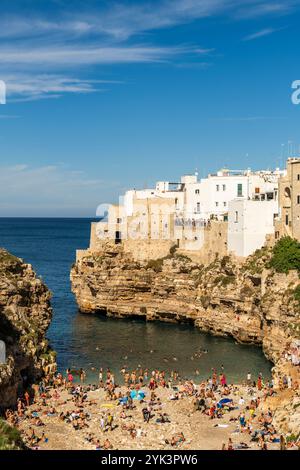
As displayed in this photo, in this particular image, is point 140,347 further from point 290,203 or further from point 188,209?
point 188,209

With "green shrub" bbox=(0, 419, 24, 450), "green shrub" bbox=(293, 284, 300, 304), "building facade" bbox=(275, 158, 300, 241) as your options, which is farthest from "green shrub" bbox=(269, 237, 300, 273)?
"green shrub" bbox=(0, 419, 24, 450)

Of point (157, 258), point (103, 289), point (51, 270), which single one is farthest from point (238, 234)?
point (51, 270)

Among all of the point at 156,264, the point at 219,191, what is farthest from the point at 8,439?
the point at 219,191

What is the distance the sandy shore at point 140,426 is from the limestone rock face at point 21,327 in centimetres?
203

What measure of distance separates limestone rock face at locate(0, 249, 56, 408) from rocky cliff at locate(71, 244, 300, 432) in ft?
58.4

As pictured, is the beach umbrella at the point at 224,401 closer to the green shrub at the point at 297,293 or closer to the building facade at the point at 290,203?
the green shrub at the point at 297,293

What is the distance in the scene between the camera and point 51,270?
11831 centimetres

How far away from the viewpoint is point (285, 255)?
5616cm

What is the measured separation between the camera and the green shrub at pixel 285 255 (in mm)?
54656

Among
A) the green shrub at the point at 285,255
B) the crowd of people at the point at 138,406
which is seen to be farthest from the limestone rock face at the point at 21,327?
the green shrub at the point at 285,255

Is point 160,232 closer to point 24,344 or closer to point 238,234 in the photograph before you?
point 238,234

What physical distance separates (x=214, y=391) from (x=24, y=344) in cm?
1366

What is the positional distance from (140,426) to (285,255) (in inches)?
957

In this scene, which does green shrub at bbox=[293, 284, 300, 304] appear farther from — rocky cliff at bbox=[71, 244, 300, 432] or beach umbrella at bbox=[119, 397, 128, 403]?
beach umbrella at bbox=[119, 397, 128, 403]
